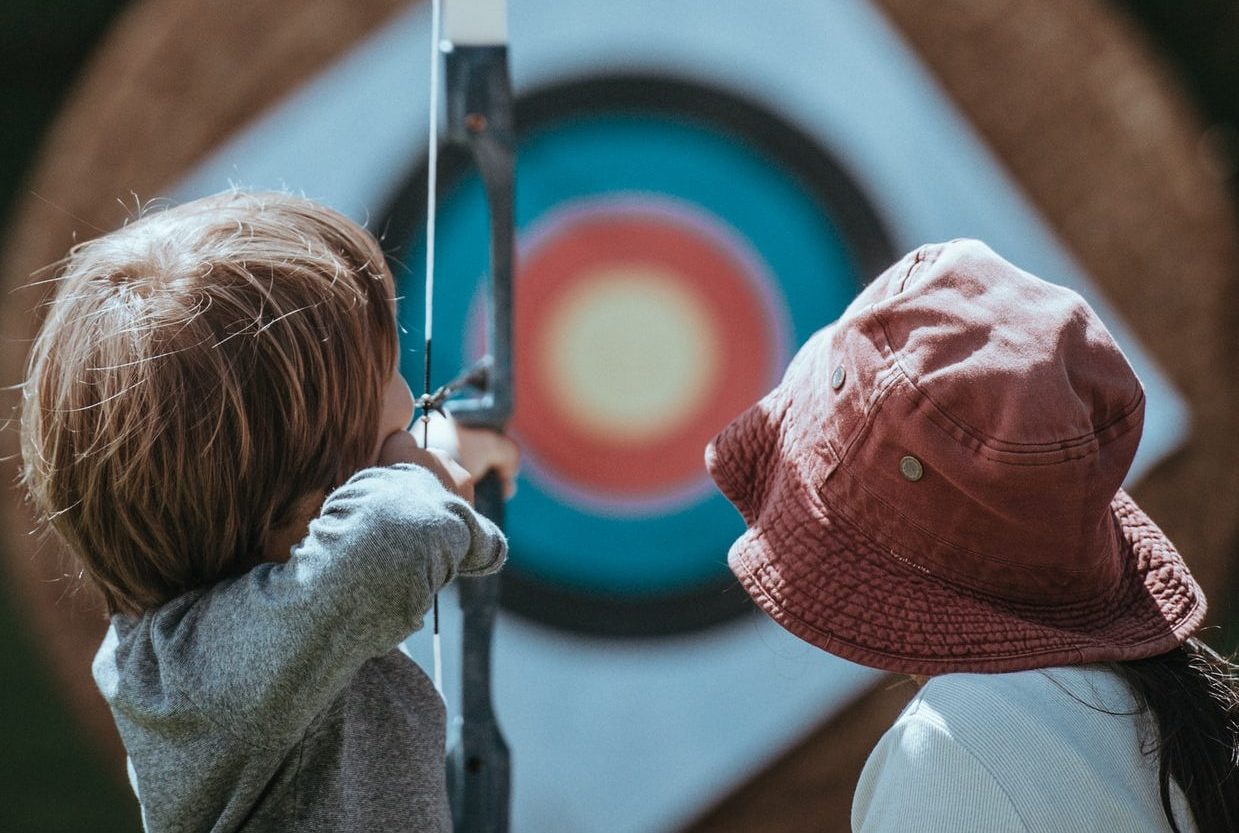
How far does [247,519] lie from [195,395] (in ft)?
0.20

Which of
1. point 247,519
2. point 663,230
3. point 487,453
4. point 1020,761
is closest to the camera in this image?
point 1020,761

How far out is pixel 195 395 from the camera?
Answer: 54 cm

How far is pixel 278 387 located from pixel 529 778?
2.84 feet

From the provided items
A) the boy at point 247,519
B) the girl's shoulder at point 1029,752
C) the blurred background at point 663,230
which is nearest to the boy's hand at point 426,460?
the boy at point 247,519

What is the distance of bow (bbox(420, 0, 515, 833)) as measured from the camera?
73 cm

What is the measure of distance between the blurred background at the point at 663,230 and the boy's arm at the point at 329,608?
726 millimetres

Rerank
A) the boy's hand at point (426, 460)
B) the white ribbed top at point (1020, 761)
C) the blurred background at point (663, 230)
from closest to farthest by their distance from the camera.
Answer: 1. the white ribbed top at point (1020, 761)
2. the boy's hand at point (426, 460)
3. the blurred background at point (663, 230)

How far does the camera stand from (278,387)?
556 millimetres

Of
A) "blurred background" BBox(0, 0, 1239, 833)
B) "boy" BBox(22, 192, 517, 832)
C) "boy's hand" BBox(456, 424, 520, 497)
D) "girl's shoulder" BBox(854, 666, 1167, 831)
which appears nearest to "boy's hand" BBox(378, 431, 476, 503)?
"boy" BBox(22, 192, 517, 832)

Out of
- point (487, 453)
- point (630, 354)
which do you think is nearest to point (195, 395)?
point (487, 453)

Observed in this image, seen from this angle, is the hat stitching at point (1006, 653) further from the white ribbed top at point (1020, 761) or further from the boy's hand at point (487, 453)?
the boy's hand at point (487, 453)

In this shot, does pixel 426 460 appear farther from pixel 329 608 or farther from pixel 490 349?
pixel 490 349

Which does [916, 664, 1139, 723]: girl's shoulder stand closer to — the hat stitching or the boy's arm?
the hat stitching

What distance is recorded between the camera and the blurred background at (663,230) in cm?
123
